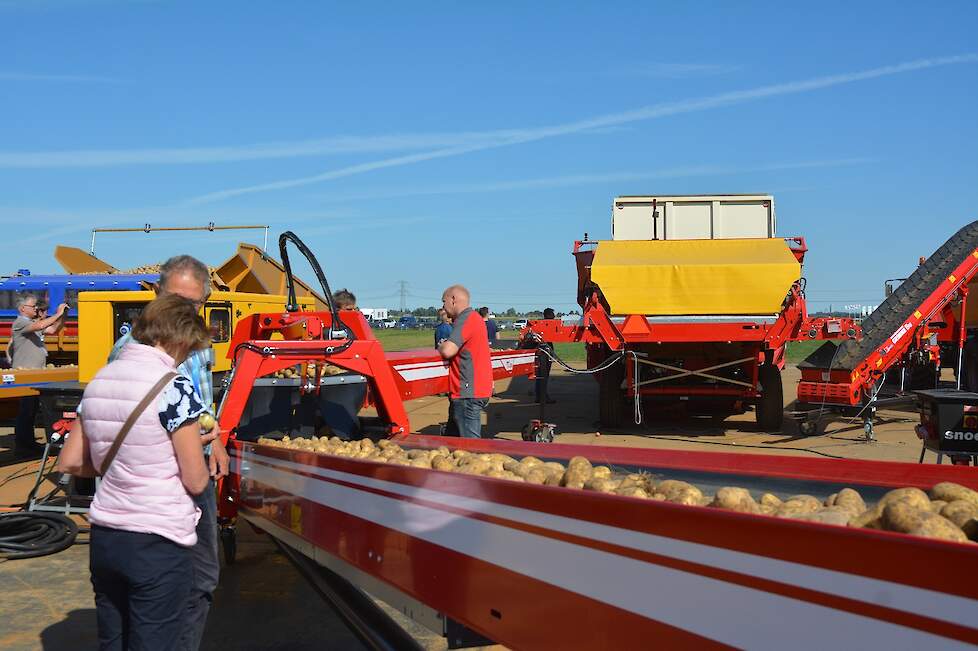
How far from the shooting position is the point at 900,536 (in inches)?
68.4

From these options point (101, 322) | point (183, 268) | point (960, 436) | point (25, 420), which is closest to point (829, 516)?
point (183, 268)

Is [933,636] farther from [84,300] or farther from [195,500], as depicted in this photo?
[84,300]

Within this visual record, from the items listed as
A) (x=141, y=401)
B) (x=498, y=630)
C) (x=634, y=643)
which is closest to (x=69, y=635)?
(x=141, y=401)

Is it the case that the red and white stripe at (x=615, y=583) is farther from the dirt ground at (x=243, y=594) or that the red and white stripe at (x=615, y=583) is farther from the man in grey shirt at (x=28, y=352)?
the man in grey shirt at (x=28, y=352)

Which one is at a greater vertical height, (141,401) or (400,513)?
(141,401)

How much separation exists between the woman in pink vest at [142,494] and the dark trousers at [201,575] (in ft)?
0.40

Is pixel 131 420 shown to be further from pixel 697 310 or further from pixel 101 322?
pixel 697 310

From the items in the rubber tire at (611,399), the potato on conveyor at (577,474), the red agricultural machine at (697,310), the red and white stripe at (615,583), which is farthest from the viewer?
the rubber tire at (611,399)

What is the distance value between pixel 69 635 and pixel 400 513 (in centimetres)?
261

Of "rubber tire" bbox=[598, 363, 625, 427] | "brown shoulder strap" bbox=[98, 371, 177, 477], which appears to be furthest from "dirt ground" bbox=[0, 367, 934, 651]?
"brown shoulder strap" bbox=[98, 371, 177, 477]

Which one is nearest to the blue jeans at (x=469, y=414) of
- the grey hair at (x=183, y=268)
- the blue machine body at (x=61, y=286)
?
the grey hair at (x=183, y=268)

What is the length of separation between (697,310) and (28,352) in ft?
25.9

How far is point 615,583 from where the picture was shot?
7.45ft

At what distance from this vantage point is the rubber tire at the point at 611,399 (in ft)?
38.2
